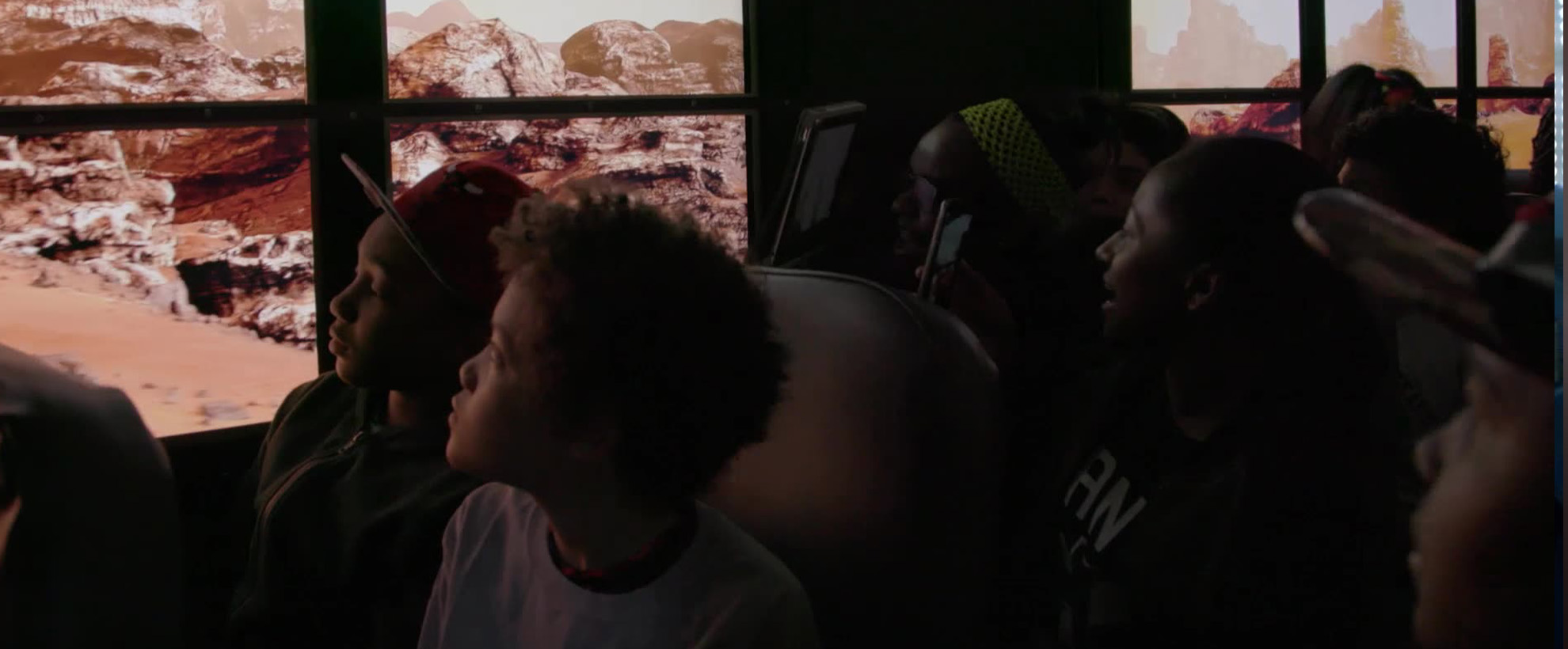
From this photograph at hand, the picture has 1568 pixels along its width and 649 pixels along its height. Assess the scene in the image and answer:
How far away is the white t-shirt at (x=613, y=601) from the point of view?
1.06m

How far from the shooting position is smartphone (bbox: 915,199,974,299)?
1.59 meters

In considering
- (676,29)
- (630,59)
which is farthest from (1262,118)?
(630,59)

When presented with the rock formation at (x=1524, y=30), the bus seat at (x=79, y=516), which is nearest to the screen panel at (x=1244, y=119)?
the rock formation at (x=1524, y=30)

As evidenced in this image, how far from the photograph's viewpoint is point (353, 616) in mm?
1480

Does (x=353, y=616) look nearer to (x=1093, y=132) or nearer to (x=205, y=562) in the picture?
(x=205, y=562)

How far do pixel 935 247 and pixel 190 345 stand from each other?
127 centimetres

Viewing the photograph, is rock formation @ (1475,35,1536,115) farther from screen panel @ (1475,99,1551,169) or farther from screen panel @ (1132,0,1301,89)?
screen panel @ (1132,0,1301,89)

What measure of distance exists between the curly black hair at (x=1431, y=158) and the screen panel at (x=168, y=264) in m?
1.70

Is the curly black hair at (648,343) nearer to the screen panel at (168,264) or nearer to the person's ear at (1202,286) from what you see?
the person's ear at (1202,286)

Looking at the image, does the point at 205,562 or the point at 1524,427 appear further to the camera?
the point at 205,562

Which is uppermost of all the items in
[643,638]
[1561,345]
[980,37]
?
[980,37]

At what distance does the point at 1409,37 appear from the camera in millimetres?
2607

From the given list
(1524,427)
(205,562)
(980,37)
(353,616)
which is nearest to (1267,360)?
(1524,427)

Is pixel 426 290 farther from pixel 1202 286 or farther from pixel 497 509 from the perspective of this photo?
pixel 1202 286
